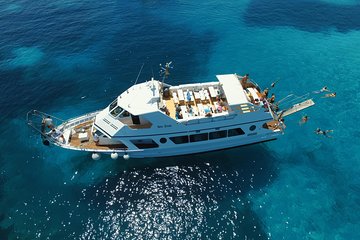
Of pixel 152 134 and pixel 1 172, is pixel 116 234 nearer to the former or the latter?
pixel 152 134

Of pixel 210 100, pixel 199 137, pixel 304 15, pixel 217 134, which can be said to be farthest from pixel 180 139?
pixel 304 15

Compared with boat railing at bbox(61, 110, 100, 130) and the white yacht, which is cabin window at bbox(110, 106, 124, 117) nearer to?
the white yacht

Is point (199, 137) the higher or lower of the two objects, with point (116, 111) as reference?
lower

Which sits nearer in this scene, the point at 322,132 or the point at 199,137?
the point at 199,137

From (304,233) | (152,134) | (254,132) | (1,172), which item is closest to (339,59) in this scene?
Result: (254,132)

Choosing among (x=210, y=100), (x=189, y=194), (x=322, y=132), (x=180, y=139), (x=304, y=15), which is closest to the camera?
(x=189, y=194)

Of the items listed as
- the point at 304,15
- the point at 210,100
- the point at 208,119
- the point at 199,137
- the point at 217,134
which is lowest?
the point at 199,137

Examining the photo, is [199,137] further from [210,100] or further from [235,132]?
[210,100]

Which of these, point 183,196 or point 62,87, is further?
point 62,87
